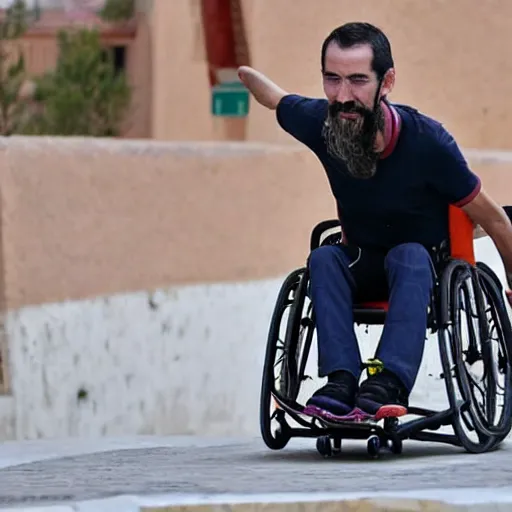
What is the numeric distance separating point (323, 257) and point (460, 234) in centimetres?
39

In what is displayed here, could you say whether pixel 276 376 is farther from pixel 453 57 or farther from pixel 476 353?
pixel 453 57

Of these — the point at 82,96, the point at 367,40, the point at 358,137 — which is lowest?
the point at 358,137

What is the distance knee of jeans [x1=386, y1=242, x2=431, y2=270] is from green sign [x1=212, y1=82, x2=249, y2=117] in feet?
34.5

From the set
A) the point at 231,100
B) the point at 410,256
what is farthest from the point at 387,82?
the point at 231,100

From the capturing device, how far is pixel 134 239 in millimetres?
7836

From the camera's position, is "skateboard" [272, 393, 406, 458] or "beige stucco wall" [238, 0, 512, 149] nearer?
"skateboard" [272, 393, 406, 458]

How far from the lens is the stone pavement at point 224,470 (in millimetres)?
3342

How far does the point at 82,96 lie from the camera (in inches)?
901

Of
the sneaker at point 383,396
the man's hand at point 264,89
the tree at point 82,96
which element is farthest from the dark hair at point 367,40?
the tree at point 82,96

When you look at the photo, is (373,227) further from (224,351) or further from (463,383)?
(224,351)

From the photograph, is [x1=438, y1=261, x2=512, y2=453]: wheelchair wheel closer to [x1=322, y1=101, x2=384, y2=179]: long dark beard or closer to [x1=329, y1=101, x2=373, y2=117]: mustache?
[x1=322, y1=101, x2=384, y2=179]: long dark beard

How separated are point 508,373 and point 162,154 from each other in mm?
3759

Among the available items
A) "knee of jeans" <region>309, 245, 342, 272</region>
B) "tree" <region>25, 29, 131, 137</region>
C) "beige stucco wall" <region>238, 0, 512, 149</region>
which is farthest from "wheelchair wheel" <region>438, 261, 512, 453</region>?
"tree" <region>25, 29, 131, 137</region>

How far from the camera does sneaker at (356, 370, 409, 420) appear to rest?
398 cm
